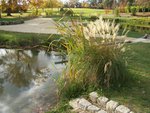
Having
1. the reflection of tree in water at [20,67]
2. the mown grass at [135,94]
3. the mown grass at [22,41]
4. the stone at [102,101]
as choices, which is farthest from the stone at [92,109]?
the mown grass at [22,41]

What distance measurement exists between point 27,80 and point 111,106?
325cm

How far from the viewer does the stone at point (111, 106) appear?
4.73 metres

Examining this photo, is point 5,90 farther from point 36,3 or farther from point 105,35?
point 36,3

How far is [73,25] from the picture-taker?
5566 mm

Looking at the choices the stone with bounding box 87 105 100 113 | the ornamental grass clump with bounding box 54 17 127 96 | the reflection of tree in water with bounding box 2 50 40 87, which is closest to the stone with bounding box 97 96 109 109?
the stone with bounding box 87 105 100 113

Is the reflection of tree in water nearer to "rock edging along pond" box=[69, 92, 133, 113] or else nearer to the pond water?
the pond water

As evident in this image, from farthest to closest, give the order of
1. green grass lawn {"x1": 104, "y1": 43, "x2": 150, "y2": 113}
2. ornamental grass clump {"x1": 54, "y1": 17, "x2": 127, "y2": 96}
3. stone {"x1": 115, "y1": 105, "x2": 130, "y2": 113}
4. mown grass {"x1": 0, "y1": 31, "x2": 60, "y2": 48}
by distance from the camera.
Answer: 1. mown grass {"x1": 0, "y1": 31, "x2": 60, "y2": 48}
2. ornamental grass clump {"x1": 54, "y1": 17, "x2": 127, "y2": 96}
3. green grass lawn {"x1": 104, "y1": 43, "x2": 150, "y2": 113}
4. stone {"x1": 115, "y1": 105, "x2": 130, "y2": 113}

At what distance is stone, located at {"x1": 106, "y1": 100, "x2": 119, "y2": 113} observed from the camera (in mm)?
4734

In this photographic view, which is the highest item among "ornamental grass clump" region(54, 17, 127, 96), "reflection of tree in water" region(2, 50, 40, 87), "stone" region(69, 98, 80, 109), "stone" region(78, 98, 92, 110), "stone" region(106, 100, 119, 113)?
"ornamental grass clump" region(54, 17, 127, 96)

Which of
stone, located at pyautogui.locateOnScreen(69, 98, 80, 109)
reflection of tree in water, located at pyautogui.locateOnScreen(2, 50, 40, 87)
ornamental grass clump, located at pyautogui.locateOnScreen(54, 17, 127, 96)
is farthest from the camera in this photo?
reflection of tree in water, located at pyautogui.locateOnScreen(2, 50, 40, 87)

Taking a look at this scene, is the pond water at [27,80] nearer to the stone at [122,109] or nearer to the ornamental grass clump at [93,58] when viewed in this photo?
→ the ornamental grass clump at [93,58]

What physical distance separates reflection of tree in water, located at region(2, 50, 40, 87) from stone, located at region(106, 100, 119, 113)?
2.77 meters

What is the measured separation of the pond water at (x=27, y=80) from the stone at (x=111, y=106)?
1270mm

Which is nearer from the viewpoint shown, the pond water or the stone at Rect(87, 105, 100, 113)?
the stone at Rect(87, 105, 100, 113)
